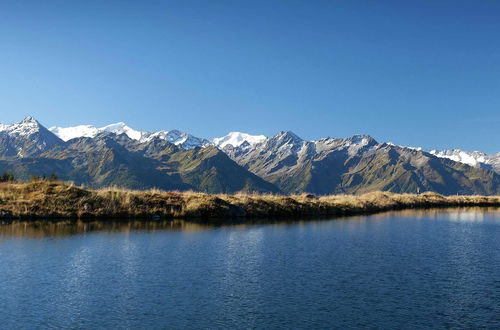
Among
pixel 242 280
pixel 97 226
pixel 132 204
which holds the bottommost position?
pixel 242 280

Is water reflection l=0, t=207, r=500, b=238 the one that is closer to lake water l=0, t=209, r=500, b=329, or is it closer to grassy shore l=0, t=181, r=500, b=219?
lake water l=0, t=209, r=500, b=329

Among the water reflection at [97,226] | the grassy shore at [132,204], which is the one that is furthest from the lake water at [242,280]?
the grassy shore at [132,204]

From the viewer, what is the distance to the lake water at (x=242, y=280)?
24.2m

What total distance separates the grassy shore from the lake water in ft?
45.9

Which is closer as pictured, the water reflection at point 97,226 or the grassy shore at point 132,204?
the water reflection at point 97,226

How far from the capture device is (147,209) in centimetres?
7156

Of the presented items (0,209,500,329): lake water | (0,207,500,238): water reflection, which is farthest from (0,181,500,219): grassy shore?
(0,209,500,329): lake water

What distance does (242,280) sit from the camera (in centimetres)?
3189

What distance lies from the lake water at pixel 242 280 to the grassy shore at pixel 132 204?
14.0 metres

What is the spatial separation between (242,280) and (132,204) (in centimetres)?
4423

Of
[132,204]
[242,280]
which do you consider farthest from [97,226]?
[242,280]

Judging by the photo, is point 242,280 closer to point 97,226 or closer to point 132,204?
point 97,226

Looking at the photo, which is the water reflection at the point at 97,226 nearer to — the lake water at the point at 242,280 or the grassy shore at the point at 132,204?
the lake water at the point at 242,280

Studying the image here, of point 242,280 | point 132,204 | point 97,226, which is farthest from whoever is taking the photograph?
point 132,204
